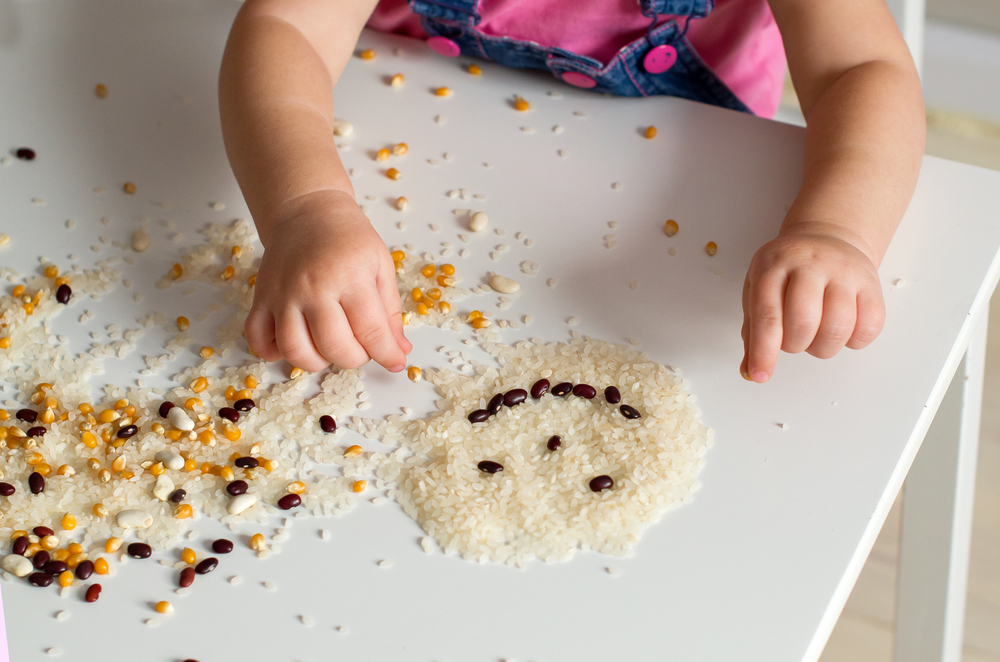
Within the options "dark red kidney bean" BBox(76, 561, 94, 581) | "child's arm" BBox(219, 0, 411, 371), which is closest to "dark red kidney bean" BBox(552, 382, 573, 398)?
"child's arm" BBox(219, 0, 411, 371)

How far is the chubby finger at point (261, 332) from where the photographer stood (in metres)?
0.69

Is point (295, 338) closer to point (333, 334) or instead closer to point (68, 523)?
point (333, 334)

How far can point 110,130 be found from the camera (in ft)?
3.04

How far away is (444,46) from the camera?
993mm

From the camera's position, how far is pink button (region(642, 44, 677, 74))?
102cm

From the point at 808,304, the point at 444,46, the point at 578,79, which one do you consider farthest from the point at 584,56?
the point at 808,304

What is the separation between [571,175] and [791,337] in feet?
0.97

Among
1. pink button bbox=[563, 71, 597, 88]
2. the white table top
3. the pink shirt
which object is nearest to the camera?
the white table top

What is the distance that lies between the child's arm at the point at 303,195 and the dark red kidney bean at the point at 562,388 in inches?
4.8

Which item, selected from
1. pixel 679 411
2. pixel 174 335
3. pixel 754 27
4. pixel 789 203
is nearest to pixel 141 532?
pixel 174 335

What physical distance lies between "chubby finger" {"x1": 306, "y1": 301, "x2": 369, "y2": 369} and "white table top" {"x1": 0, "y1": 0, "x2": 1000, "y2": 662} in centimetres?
4

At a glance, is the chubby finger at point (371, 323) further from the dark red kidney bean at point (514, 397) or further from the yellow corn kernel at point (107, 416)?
the yellow corn kernel at point (107, 416)

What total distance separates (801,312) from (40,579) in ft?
1.84

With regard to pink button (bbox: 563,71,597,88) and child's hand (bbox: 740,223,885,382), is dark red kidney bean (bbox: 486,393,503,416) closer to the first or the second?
child's hand (bbox: 740,223,885,382)
